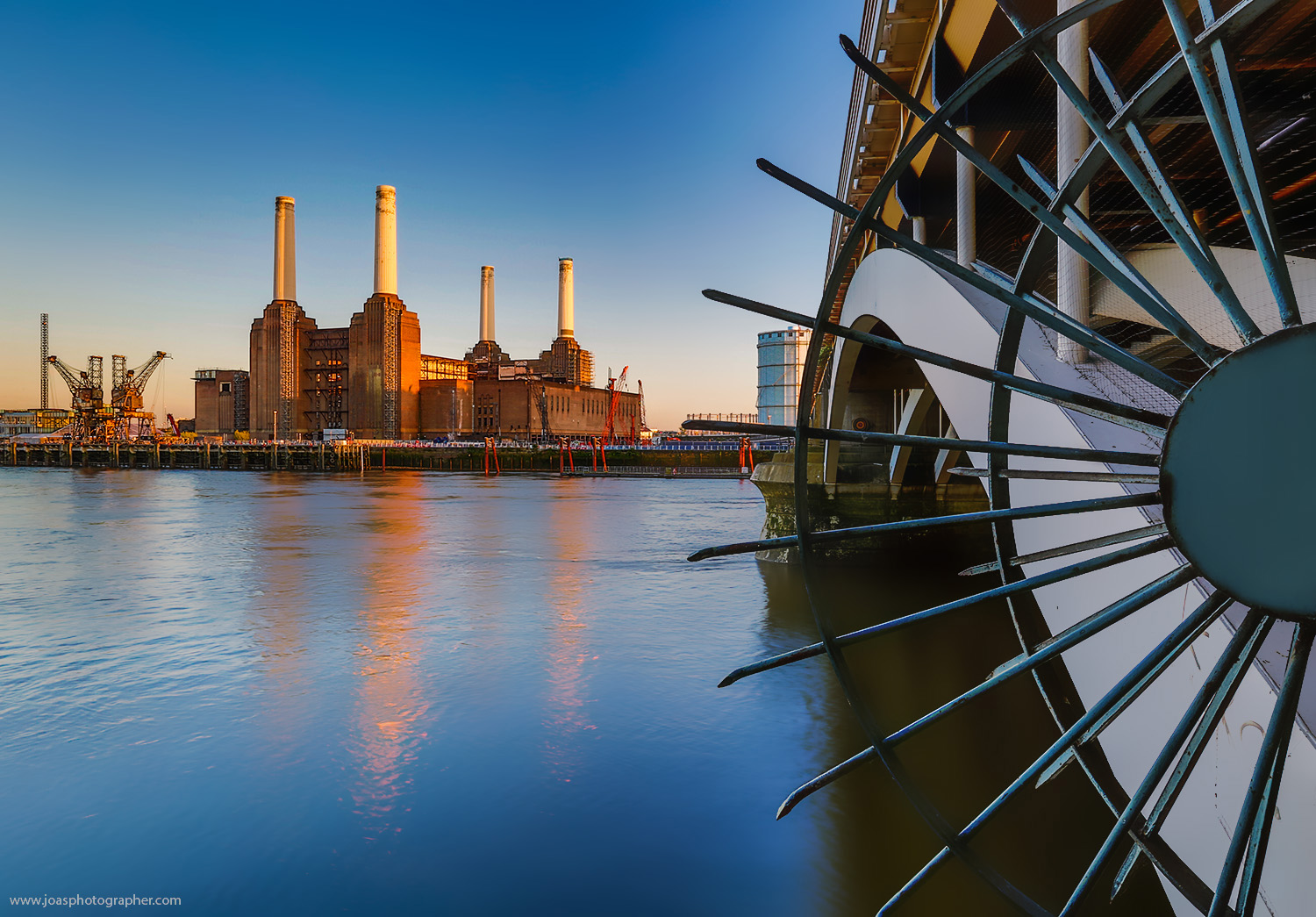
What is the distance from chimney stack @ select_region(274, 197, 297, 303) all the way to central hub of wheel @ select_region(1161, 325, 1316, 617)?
12009cm

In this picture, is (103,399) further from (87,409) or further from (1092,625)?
(1092,625)

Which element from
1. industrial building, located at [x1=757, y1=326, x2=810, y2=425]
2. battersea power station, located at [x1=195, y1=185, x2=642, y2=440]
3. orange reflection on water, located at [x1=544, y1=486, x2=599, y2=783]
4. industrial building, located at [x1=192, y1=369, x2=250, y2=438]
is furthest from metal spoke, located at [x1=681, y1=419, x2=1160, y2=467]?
industrial building, located at [x1=192, y1=369, x2=250, y2=438]

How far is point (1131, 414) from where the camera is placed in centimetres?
197

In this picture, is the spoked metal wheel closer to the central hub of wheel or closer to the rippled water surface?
the central hub of wheel

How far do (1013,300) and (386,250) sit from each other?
11043 cm

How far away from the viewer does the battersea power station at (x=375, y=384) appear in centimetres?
10062

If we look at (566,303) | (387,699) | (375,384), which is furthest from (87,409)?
(387,699)

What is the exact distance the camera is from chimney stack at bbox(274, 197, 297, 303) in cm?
10775

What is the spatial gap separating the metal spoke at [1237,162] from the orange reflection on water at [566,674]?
22.0ft

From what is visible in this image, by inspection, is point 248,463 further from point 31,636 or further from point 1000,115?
point 1000,115

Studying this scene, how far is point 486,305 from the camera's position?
143m

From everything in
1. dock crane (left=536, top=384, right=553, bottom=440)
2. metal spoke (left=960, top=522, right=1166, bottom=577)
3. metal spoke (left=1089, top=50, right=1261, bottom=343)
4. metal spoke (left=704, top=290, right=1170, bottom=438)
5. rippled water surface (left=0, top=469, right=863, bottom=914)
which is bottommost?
rippled water surface (left=0, top=469, right=863, bottom=914)

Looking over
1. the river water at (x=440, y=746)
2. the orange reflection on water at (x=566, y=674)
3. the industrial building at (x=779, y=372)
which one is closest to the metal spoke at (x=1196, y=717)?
the river water at (x=440, y=746)

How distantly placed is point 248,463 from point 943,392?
93754mm
